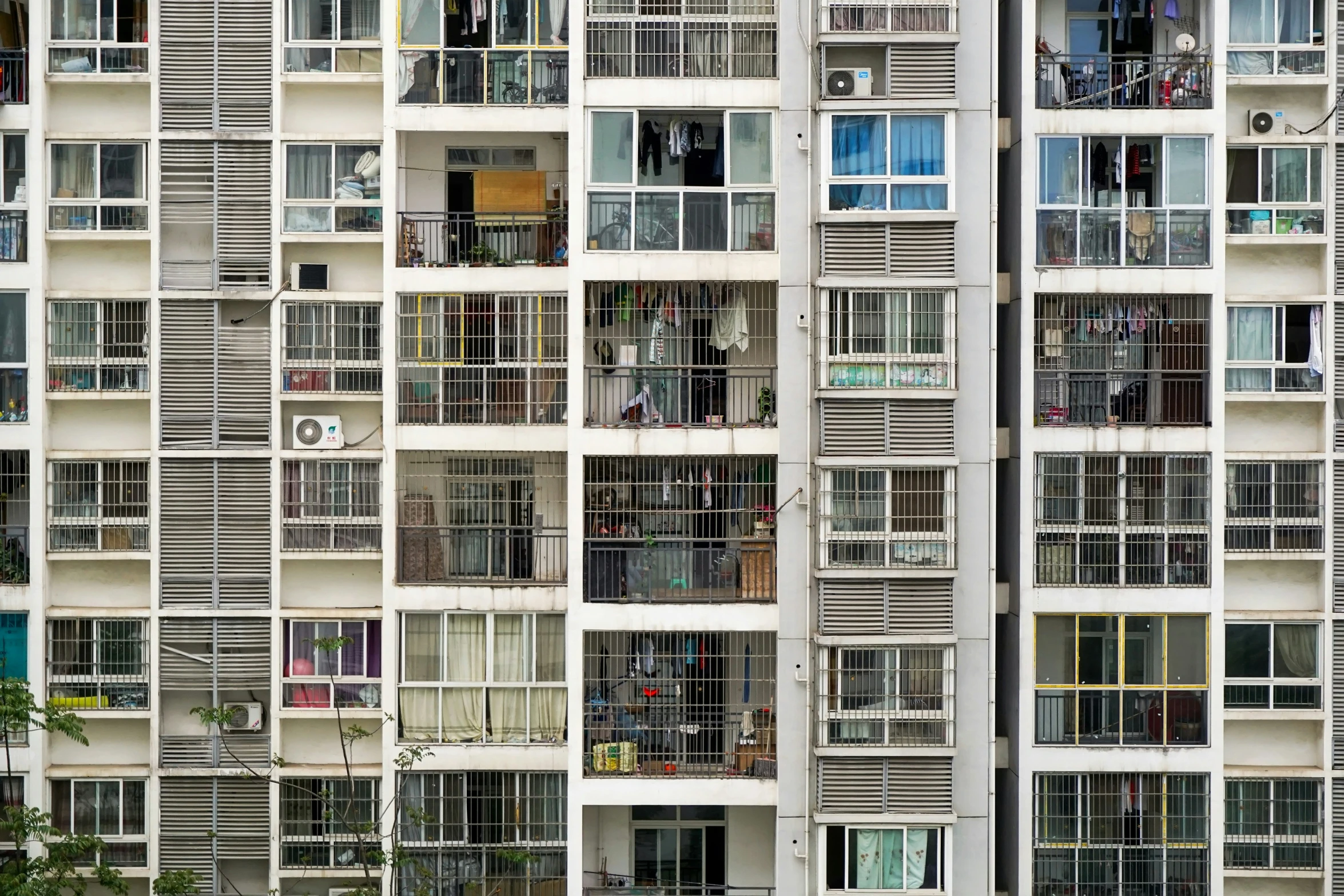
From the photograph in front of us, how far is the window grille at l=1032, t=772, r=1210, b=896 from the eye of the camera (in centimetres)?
1736

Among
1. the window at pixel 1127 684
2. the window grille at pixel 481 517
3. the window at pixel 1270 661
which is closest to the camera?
the window at pixel 1127 684

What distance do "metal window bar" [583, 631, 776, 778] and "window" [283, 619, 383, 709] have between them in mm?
2845

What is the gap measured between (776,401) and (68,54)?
9875mm

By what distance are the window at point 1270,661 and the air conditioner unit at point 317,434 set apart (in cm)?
1128

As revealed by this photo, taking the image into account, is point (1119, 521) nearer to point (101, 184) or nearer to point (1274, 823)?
point (1274, 823)

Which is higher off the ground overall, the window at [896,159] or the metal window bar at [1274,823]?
the window at [896,159]

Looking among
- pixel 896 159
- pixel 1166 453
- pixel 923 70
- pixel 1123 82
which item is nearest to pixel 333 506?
pixel 896 159

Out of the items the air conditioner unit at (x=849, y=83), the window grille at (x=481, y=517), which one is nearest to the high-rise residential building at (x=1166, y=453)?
the air conditioner unit at (x=849, y=83)

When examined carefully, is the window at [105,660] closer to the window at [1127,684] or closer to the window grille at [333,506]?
the window grille at [333,506]

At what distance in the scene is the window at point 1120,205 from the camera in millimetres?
17266

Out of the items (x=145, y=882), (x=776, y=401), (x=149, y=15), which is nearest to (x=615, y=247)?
(x=776, y=401)

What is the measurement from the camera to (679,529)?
17.7m

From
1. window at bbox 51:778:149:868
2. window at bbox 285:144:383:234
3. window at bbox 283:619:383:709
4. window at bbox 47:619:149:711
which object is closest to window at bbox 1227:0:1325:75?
window at bbox 285:144:383:234

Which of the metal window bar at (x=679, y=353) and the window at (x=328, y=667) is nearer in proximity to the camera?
the metal window bar at (x=679, y=353)
